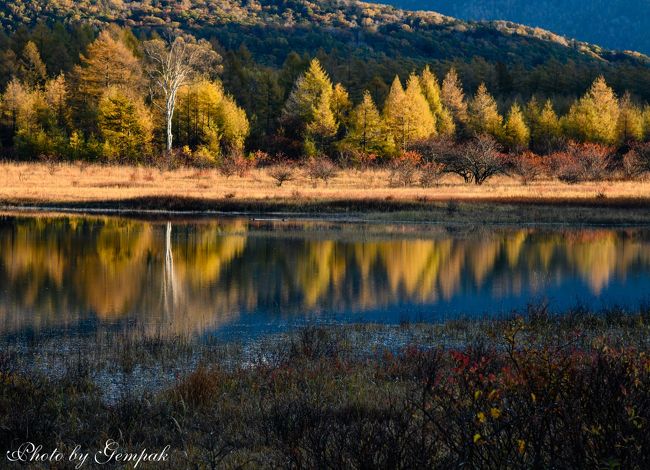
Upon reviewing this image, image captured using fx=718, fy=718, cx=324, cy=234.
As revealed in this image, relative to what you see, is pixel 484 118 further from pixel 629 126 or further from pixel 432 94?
pixel 629 126

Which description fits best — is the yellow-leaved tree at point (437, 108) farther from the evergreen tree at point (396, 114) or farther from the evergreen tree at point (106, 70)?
the evergreen tree at point (106, 70)

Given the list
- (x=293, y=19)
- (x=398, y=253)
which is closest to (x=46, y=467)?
(x=398, y=253)

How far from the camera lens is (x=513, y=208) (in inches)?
1551

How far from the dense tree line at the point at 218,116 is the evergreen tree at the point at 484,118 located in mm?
108

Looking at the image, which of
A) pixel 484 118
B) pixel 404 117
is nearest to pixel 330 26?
pixel 484 118

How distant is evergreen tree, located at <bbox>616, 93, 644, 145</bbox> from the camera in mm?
72250

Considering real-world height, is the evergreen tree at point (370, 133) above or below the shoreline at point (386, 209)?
above

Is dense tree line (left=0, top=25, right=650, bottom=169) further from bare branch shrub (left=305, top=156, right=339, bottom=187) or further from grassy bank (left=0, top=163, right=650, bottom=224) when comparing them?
bare branch shrub (left=305, top=156, right=339, bottom=187)

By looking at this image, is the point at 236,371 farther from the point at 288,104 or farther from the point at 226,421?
the point at 288,104

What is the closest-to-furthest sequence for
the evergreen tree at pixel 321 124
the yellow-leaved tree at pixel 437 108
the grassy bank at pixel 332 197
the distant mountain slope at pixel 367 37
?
the grassy bank at pixel 332 197
the evergreen tree at pixel 321 124
the yellow-leaved tree at pixel 437 108
the distant mountain slope at pixel 367 37

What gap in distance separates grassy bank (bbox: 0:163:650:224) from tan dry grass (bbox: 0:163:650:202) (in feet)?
0.21

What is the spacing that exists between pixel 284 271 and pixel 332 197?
19.7 meters

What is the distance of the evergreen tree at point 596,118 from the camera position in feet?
Result: 230

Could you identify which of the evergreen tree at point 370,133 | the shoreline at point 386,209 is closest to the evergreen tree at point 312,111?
the evergreen tree at point 370,133
